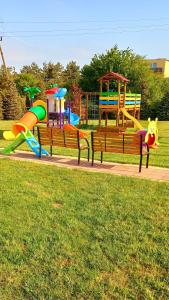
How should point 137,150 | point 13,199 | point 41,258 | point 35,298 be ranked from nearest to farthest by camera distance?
1. point 35,298
2. point 41,258
3. point 13,199
4. point 137,150

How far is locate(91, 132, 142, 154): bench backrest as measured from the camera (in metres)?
7.16

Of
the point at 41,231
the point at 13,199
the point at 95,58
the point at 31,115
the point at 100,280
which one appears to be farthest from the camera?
the point at 95,58

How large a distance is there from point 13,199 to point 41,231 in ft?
3.67

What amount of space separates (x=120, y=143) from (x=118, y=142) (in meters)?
0.05

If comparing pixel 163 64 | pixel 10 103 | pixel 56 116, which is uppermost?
pixel 163 64

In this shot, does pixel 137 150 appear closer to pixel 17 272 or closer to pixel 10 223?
pixel 10 223

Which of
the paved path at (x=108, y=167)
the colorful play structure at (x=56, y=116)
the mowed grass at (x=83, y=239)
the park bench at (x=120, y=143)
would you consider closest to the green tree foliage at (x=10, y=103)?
the colorful play structure at (x=56, y=116)

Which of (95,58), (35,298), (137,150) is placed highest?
(95,58)

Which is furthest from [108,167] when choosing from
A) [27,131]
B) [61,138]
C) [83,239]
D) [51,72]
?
[51,72]

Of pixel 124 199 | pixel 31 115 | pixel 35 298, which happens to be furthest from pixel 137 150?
pixel 31 115

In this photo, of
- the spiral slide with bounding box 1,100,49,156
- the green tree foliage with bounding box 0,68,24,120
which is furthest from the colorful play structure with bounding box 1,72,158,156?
the green tree foliage with bounding box 0,68,24,120

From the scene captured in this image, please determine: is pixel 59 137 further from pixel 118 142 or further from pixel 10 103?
pixel 10 103

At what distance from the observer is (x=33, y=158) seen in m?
8.43

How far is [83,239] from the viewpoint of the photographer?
3.86 m
